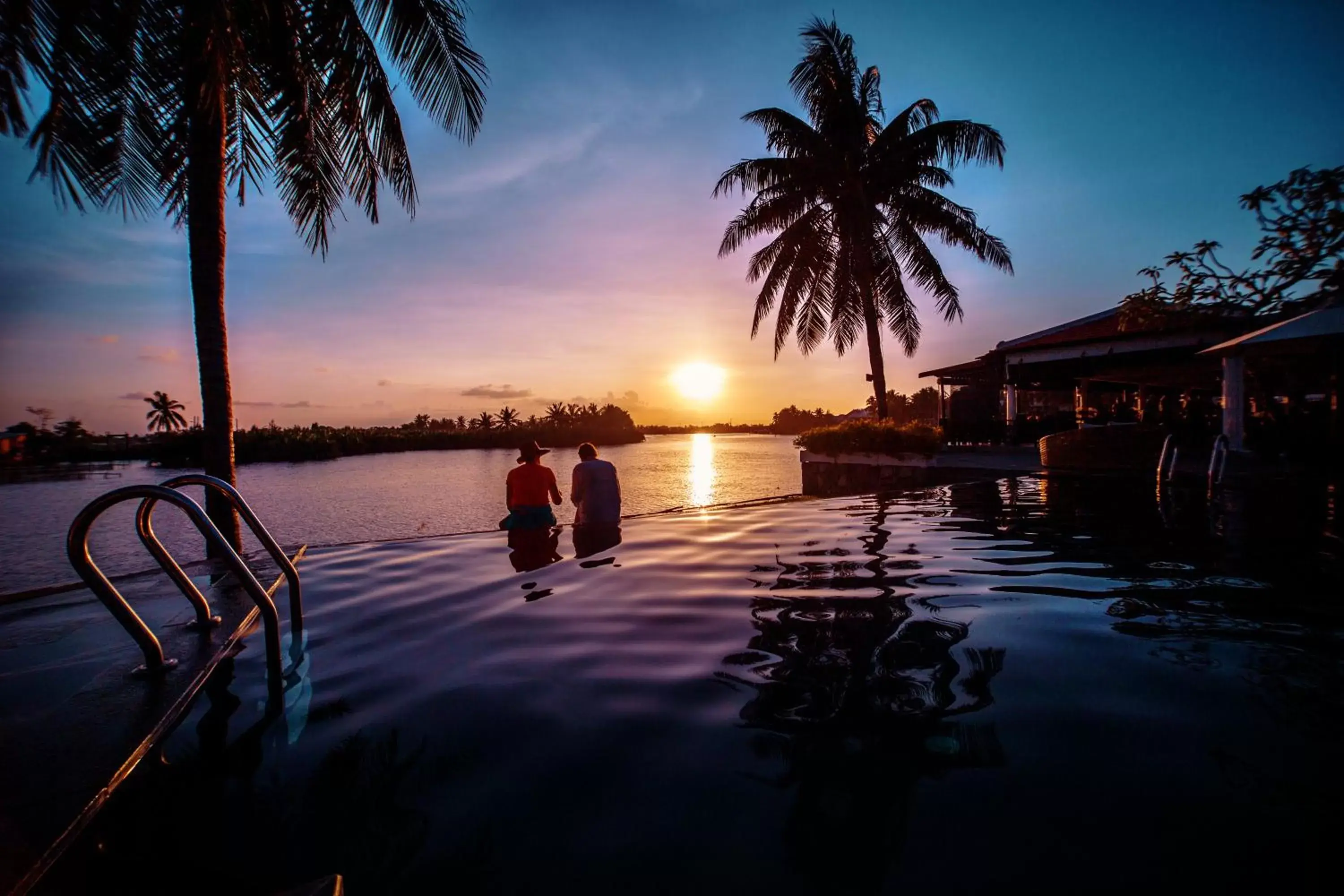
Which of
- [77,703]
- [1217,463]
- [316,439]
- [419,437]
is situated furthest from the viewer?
[419,437]

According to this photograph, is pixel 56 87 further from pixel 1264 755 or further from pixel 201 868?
pixel 1264 755

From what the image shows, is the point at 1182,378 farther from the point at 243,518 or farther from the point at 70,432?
the point at 70,432

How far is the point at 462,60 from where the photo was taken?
8.00m

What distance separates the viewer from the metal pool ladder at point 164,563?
7.64 feet

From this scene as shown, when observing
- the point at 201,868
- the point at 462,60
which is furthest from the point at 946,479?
the point at 201,868

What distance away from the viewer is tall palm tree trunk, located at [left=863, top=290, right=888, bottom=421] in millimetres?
17812

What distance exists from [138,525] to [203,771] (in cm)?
137

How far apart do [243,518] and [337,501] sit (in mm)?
25380

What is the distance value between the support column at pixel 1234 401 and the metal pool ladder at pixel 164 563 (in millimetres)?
17629

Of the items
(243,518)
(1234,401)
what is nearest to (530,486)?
Answer: (243,518)

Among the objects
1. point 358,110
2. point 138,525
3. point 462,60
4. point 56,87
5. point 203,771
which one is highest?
point 462,60

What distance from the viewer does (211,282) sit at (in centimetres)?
686

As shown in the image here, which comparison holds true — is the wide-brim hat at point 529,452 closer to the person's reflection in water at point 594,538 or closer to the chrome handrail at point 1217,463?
the person's reflection in water at point 594,538

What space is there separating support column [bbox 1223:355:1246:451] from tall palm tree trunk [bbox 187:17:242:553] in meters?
18.5
